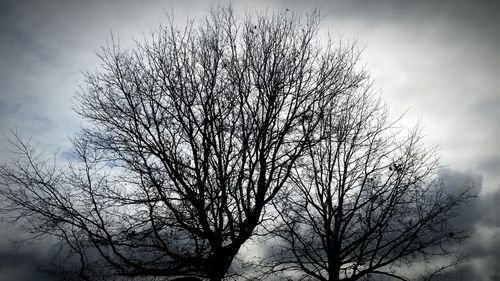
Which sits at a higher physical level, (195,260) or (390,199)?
(390,199)

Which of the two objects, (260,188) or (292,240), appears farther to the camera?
(292,240)

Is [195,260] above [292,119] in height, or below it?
below

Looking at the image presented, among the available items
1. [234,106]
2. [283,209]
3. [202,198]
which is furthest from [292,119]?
[202,198]

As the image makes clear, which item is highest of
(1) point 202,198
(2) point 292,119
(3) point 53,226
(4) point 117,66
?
(4) point 117,66

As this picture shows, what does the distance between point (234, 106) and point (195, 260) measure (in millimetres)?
Result: 4491

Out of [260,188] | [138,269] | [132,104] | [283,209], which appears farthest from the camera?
[283,209]

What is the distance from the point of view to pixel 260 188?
878 centimetres

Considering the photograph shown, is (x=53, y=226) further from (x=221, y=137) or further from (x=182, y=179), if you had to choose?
(x=221, y=137)

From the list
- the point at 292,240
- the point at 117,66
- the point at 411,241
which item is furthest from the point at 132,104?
the point at 411,241

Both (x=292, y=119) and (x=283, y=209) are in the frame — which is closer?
(x=292, y=119)

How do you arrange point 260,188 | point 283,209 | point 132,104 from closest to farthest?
point 260,188 → point 132,104 → point 283,209

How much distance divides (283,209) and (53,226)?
670 cm

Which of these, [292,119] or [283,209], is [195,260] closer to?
[283,209]

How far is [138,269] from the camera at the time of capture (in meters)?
8.09
